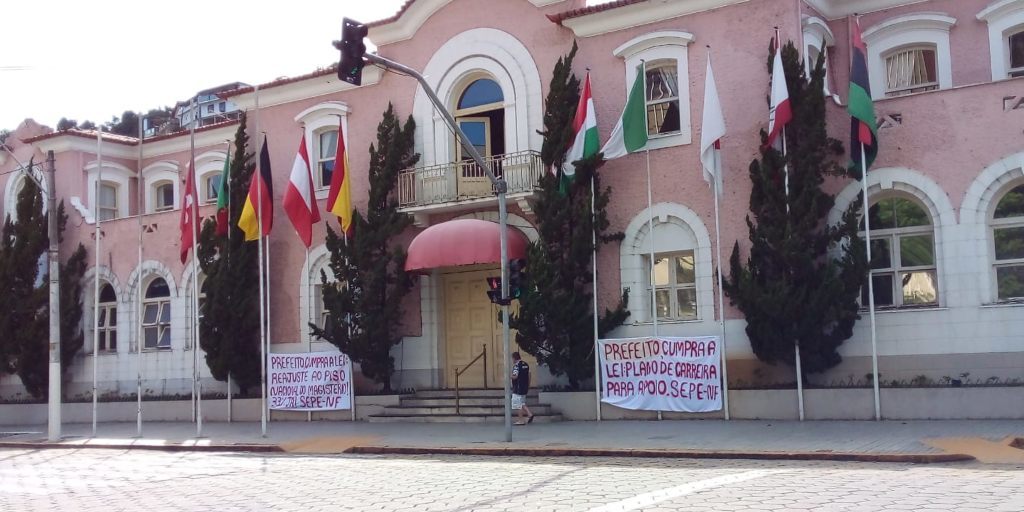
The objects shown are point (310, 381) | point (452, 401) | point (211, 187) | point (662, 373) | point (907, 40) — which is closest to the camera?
point (662, 373)

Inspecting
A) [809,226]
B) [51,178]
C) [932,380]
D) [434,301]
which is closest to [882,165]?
[809,226]

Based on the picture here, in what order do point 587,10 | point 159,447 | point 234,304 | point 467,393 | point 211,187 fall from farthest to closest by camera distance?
point 211,187 → point 234,304 → point 467,393 → point 587,10 → point 159,447

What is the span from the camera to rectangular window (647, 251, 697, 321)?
22297mm

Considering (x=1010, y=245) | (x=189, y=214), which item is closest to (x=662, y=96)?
(x=1010, y=245)

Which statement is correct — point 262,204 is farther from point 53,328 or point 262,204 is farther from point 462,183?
point 53,328

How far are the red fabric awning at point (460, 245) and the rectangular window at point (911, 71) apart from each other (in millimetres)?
8659

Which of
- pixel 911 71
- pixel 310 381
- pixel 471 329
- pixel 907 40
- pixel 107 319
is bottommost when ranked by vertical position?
pixel 310 381

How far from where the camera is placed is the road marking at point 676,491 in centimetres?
1070

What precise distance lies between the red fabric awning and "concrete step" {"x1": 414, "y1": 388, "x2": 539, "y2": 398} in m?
3.10

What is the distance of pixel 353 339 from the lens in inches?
983

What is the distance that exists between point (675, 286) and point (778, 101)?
469 centimetres

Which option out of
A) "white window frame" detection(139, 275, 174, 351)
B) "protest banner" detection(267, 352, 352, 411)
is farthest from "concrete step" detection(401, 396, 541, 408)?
"white window frame" detection(139, 275, 174, 351)

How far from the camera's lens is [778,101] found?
65.0 ft

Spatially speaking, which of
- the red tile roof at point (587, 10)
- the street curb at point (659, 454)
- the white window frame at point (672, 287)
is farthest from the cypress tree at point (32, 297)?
the white window frame at point (672, 287)
